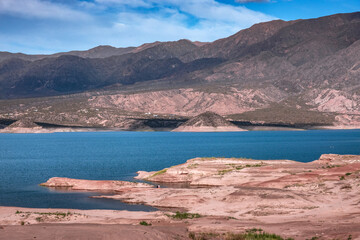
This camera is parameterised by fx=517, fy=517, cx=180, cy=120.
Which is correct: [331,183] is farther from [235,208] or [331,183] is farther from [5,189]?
[5,189]

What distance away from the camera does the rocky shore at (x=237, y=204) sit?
38406 mm

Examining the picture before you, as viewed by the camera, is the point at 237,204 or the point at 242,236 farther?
the point at 237,204

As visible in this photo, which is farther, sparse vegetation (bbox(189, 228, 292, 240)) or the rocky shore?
the rocky shore

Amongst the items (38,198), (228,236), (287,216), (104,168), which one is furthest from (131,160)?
(228,236)

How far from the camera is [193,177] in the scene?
267ft

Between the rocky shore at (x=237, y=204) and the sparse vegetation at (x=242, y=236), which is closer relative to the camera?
the sparse vegetation at (x=242, y=236)

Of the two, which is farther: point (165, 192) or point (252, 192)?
point (165, 192)

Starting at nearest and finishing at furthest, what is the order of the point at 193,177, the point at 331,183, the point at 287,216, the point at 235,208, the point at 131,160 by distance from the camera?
the point at 287,216 → the point at 235,208 → the point at 331,183 → the point at 193,177 → the point at 131,160

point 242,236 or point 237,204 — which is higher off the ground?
point 242,236

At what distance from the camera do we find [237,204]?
52688mm

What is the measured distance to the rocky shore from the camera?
126 feet

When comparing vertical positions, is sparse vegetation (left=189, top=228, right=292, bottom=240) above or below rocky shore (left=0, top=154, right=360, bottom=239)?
above

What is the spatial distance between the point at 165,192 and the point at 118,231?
103 feet

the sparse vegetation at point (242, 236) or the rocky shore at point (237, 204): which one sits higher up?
Answer: the sparse vegetation at point (242, 236)
